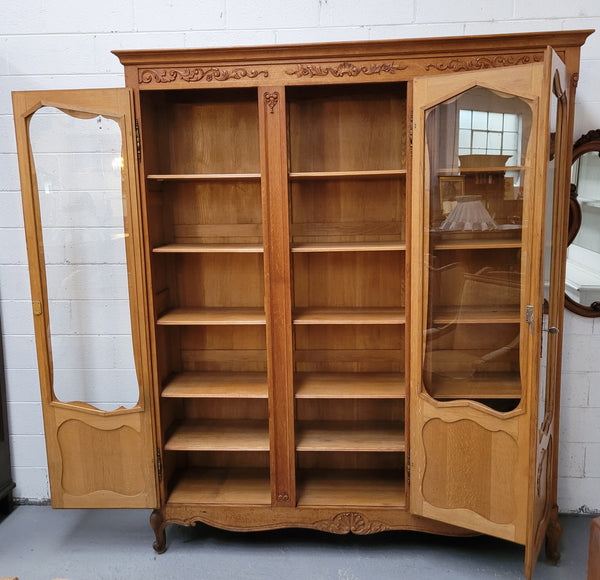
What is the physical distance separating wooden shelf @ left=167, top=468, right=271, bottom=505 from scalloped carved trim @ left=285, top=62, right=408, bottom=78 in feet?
6.10

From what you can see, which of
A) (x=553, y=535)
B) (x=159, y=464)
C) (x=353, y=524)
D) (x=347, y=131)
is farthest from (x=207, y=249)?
(x=553, y=535)

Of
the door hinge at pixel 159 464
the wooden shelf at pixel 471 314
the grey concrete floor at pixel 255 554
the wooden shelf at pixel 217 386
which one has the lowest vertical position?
the grey concrete floor at pixel 255 554

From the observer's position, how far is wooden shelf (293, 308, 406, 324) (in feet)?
7.79

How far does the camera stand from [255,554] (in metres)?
2.51

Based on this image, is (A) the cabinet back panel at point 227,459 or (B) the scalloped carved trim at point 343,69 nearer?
(B) the scalloped carved trim at point 343,69

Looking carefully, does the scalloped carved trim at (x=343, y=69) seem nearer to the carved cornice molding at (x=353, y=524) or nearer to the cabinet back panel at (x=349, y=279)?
the cabinet back panel at (x=349, y=279)

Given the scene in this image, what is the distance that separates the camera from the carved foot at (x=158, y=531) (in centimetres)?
247

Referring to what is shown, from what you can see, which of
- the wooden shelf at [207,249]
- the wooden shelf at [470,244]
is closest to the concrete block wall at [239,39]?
the wooden shelf at [207,249]

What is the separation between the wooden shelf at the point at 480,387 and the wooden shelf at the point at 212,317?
0.79 meters

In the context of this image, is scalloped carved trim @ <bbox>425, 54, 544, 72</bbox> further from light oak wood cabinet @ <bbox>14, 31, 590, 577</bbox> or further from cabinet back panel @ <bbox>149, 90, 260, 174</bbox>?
cabinet back panel @ <bbox>149, 90, 260, 174</bbox>

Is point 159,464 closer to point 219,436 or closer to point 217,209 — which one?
point 219,436

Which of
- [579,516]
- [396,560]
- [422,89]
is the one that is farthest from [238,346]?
[579,516]

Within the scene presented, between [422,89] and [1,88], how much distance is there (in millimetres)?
2033

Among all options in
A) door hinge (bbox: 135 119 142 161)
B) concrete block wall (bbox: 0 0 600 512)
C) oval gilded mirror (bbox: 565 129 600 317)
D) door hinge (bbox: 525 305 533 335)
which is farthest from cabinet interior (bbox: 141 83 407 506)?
oval gilded mirror (bbox: 565 129 600 317)
